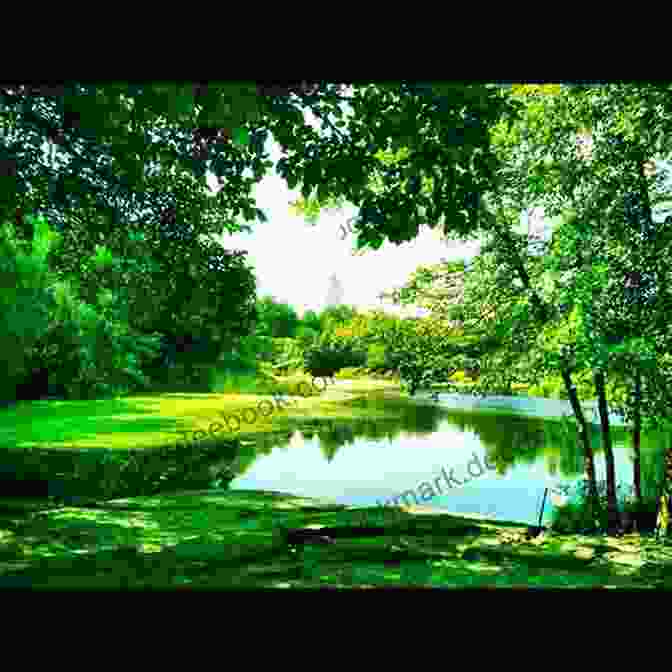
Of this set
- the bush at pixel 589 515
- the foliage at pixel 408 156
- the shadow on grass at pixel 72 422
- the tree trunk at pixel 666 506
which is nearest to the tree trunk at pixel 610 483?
the bush at pixel 589 515

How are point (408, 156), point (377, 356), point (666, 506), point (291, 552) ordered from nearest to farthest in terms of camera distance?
point (408, 156) → point (291, 552) → point (666, 506) → point (377, 356)

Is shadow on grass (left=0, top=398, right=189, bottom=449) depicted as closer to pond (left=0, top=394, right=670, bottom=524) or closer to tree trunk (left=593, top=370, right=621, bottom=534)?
pond (left=0, top=394, right=670, bottom=524)

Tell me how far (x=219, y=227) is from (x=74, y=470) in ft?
26.9

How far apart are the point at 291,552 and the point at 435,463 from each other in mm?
11469

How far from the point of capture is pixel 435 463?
16109 mm

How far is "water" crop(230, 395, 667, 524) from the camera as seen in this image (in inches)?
482

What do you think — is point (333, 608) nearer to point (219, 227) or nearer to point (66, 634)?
point (66, 634)

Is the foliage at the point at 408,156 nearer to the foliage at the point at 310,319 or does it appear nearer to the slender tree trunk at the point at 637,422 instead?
the slender tree trunk at the point at 637,422

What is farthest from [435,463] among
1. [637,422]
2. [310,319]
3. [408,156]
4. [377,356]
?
[408,156]

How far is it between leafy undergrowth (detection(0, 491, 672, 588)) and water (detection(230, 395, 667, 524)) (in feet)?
12.3

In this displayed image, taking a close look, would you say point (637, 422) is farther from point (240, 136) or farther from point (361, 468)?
point (240, 136)

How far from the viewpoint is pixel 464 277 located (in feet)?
29.9

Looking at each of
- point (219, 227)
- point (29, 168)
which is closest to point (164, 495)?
point (219, 227)

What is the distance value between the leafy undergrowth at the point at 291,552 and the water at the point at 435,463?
374 centimetres
